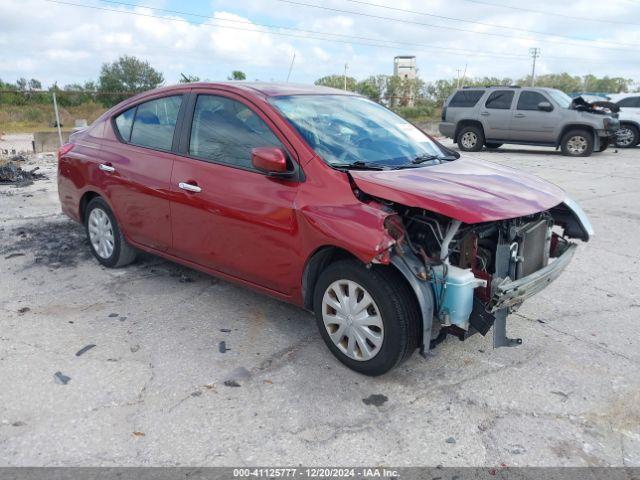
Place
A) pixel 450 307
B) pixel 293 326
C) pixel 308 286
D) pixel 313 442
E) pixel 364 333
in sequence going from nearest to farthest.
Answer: pixel 313 442 → pixel 450 307 → pixel 364 333 → pixel 308 286 → pixel 293 326

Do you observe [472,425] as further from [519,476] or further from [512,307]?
[512,307]

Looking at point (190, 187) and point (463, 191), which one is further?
point (190, 187)

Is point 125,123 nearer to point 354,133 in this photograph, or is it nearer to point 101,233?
point 101,233

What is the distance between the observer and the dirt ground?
2.70 meters

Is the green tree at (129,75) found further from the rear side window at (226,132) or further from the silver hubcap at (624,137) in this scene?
the rear side window at (226,132)

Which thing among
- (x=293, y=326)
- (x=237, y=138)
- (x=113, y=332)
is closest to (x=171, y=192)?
(x=237, y=138)

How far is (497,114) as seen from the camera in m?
15.4

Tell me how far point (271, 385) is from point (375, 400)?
2.06 ft

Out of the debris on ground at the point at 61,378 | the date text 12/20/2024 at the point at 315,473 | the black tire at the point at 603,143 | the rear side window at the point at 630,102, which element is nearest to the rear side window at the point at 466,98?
the black tire at the point at 603,143

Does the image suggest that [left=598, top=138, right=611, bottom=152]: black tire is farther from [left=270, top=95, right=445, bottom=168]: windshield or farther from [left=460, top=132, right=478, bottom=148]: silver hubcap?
[left=270, top=95, right=445, bottom=168]: windshield

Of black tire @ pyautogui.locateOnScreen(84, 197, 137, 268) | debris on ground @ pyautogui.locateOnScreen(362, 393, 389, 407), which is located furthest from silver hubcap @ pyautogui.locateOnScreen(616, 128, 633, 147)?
debris on ground @ pyautogui.locateOnScreen(362, 393, 389, 407)

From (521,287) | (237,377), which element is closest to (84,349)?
(237,377)

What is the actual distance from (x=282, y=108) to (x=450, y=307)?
1805 mm

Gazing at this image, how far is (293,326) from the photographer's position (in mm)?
4055
